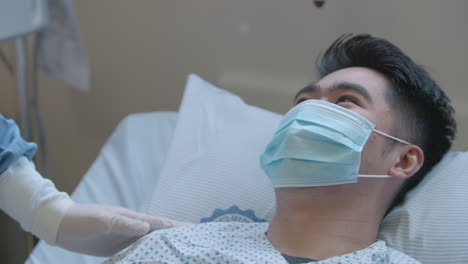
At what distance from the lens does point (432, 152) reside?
135cm

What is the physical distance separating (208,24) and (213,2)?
0.09 metres

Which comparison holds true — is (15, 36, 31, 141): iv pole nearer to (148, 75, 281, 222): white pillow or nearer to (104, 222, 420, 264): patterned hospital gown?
(148, 75, 281, 222): white pillow

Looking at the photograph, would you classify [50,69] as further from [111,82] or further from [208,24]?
[208,24]

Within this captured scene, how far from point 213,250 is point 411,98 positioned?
59 centimetres

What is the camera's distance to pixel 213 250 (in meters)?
1.10

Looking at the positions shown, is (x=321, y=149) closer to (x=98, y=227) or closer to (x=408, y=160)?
(x=408, y=160)

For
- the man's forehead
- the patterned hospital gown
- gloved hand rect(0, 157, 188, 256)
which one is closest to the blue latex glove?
gloved hand rect(0, 157, 188, 256)

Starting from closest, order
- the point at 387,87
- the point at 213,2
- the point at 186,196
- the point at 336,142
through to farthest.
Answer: the point at 336,142 → the point at 387,87 → the point at 186,196 → the point at 213,2

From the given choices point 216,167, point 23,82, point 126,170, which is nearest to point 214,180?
point 216,167

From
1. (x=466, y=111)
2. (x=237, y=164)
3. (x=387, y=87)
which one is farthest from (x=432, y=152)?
(x=237, y=164)

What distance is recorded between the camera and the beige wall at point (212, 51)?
1650 mm

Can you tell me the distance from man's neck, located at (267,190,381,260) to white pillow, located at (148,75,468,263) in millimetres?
160

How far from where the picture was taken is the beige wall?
1.65 meters

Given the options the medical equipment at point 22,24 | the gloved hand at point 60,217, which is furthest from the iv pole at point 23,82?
the gloved hand at point 60,217
